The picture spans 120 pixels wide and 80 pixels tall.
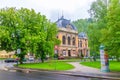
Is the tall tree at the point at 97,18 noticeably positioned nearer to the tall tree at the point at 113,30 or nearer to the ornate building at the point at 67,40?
the tall tree at the point at 113,30

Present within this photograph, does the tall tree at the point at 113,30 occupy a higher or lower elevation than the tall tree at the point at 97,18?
lower

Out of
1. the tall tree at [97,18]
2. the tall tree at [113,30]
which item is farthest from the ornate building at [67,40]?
the tall tree at [113,30]

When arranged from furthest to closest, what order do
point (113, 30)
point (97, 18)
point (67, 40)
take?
point (67, 40) → point (97, 18) → point (113, 30)

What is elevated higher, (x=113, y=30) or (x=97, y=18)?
(x=97, y=18)

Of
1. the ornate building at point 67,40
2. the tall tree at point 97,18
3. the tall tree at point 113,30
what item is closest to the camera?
the tall tree at point 113,30

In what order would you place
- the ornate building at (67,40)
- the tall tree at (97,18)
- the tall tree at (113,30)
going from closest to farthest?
1. the tall tree at (113,30)
2. the tall tree at (97,18)
3. the ornate building at (67,40)


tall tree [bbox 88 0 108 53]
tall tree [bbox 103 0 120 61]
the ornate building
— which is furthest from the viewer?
the ornate building

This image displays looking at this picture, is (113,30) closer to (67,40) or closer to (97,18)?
(97,18)

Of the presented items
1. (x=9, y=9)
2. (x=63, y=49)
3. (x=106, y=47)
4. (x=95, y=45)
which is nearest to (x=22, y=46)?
(x=9, y=9)

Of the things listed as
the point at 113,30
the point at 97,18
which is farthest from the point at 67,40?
the point at 113,30

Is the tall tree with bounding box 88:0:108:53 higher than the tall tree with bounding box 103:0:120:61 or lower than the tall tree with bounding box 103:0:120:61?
higher

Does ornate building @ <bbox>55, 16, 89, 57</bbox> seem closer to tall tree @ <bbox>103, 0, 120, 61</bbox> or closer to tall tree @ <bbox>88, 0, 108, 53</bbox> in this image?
tall tree @ <bbox>88, 0, 108, 53</bbox>

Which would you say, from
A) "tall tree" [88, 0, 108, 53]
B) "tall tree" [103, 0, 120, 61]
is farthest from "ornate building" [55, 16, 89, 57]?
"tall tree" [103, 0, 120, 61]

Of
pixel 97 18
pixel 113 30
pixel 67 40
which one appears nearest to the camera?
pixel 113 30
